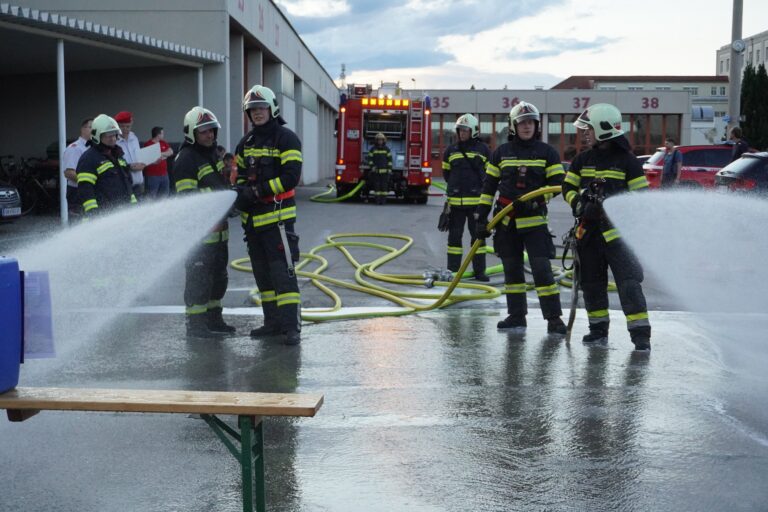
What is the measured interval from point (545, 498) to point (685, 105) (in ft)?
171

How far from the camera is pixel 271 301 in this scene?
23.5 ft

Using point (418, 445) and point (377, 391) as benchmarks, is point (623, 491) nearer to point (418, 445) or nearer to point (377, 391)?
point (418, 445)

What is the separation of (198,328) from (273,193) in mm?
1369

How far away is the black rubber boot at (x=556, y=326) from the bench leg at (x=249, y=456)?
412 cm

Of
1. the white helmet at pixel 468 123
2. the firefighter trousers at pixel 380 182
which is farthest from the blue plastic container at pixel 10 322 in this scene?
the firefighter trousers at pixel 380 182

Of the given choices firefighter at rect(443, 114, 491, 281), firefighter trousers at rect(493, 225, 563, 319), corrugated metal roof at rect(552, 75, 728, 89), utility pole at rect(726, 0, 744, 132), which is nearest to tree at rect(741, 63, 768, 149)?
utility pole at rect(726, 0, 744, 132)

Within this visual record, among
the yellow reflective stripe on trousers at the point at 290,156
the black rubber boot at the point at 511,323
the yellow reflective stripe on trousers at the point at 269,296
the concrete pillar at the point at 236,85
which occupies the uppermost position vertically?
the concrete pillar at the point at 236,85

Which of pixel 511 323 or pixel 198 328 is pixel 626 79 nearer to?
pixel 511 323

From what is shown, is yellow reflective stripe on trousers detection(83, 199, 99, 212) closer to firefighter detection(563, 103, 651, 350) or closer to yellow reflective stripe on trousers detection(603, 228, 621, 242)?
firefighter detection(563, 103, 651, 350)

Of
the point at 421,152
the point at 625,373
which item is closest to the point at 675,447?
the point at 625,373

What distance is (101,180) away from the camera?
793cm

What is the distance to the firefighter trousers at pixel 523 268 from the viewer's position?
7336 mm

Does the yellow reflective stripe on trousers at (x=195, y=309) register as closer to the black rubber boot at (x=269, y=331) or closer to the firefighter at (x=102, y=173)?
the black rubber boot at (x=269, y=331)

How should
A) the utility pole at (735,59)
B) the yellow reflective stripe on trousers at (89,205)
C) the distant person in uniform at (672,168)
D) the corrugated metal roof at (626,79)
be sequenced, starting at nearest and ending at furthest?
the yellow reflective stripe on trousers at (89,205), the distant person in uniform at (672,168), the utility pole at (735,59), the corrugated metal roof at (626,79)
